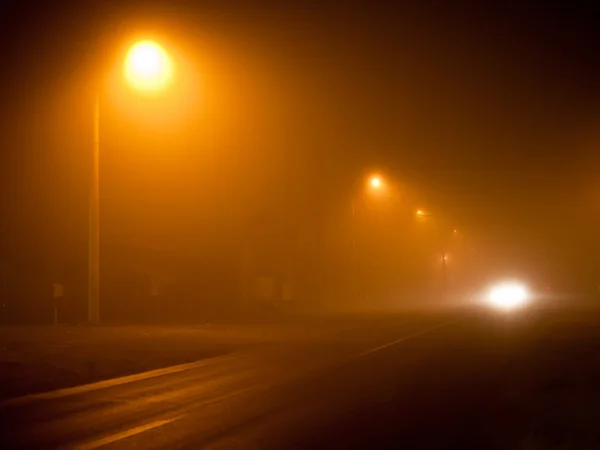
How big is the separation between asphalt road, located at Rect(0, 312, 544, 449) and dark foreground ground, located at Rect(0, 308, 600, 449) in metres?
0.02

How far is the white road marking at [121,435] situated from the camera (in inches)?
462

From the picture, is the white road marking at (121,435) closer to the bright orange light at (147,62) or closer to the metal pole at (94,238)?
the bright orange light at (147,62)

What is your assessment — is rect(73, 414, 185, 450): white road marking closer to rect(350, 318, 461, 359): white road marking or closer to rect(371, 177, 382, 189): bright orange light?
rect(350, 318, 461, 359): white road marking

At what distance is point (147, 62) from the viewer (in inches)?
1128

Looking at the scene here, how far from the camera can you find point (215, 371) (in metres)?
21.5

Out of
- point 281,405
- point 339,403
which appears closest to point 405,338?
point 339,403

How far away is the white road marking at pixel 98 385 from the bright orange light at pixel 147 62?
9.64 metres

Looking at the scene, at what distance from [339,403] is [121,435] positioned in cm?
442

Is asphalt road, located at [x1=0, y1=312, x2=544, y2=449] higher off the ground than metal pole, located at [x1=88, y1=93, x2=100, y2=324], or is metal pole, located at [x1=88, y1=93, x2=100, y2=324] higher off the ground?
metal pole, located at [x1=88, y1=93, x2=100, y2=324]

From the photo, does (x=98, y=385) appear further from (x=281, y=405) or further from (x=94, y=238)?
(x=94, y=238)

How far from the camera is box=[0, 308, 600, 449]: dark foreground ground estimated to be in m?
12.1

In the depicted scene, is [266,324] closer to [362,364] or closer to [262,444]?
[362,364]

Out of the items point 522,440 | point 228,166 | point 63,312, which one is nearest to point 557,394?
point 522,440

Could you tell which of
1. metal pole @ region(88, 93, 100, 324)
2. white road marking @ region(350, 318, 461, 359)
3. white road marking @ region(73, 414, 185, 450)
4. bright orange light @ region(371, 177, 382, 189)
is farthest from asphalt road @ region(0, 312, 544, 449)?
bright orange light @ region(371, 177, 382, 189)
